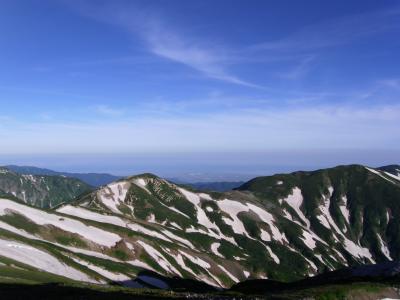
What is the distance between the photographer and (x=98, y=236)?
11656 centimetres

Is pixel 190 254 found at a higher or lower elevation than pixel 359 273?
lower

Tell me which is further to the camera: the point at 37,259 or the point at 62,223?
the point at 62,223

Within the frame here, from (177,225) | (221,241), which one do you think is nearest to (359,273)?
(221,241)

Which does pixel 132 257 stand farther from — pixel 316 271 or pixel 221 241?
pixel 316 271

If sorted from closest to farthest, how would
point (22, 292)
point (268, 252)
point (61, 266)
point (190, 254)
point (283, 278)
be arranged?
point (22, 292) < point (61, 266) < point (190, 254) < point (283, 278) < point (268, 252)

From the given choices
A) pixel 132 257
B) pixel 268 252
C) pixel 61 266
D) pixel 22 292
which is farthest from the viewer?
pixel 268 252

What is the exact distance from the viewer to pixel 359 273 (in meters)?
78.6

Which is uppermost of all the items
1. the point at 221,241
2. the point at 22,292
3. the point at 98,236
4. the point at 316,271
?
the point at 22,292

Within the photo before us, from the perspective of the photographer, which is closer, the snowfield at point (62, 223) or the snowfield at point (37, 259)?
the snowfield at point (37, 259)

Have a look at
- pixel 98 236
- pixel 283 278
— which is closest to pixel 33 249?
pixel 98 236

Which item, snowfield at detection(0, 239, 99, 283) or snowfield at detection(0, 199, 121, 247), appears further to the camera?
snowfield at detection(0, 199, 121, 247)

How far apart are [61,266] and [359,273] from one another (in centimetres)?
5064

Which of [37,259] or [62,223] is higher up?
[62,223]

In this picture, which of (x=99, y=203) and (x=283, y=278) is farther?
(x=99, y=203)
